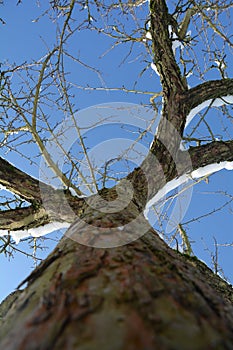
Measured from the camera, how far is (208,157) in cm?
275

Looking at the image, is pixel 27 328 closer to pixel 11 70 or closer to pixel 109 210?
pixel 109 210

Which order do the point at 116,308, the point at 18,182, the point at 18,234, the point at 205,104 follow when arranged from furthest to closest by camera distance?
1. the point at 205,104
2. the point at 18,234
3. the point at 18,182
4. the point at 116,308

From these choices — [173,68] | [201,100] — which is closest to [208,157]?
[201,100]

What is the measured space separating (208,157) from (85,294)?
2223 mm

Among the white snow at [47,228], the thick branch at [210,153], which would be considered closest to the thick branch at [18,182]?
the white snow at [47,228]

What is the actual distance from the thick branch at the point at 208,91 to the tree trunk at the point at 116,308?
1.99 metres

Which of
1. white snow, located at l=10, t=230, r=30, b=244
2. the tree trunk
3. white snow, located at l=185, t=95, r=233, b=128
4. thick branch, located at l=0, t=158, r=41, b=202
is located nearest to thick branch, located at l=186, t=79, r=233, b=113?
white snow, located at l=185, t=95, r=233, b=128

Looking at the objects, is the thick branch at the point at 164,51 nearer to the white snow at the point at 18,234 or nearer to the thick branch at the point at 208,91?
the thick branch at the point at 208,91

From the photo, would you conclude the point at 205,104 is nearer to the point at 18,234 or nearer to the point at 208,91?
the point at 208,91

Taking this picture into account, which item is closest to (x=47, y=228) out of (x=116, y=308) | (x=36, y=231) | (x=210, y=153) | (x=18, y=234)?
(x=36, y=231)

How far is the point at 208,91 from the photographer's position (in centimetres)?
278

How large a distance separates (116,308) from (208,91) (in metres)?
2.46

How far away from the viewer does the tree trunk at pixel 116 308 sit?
22.1 inches

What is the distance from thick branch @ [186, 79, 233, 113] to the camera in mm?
2719
